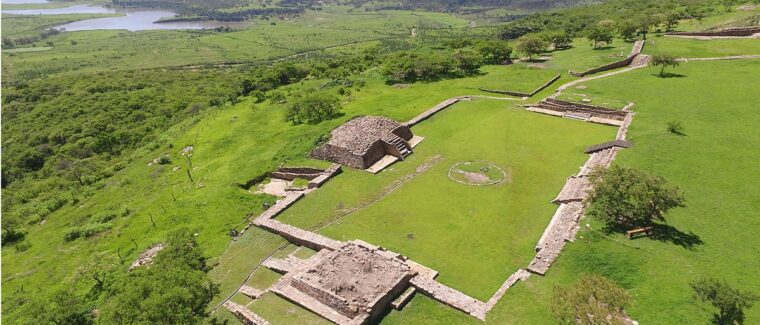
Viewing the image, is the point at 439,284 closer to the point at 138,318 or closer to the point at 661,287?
the point at 661,287

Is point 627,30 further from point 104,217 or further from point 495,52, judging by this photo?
point 104,217

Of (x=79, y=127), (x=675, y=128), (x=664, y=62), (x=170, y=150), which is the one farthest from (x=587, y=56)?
(x=79, y=127)

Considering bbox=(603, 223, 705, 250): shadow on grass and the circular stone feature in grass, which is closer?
bbox=(603, 223, 705, 250): shadow on grass

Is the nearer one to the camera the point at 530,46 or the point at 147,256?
the point at 147,256

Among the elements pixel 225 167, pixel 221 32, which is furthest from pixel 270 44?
pixel 225 167

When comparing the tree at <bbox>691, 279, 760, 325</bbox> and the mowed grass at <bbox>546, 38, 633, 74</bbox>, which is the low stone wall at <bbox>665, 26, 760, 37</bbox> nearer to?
the mowed grass at <bbox>546, 38, 633, 74</bbox>

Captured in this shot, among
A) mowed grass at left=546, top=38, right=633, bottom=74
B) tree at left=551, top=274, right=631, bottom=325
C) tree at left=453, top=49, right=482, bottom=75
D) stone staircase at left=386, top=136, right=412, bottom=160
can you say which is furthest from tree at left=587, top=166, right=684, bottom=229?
tree at left=453, top=49, right=482, bottom=75
